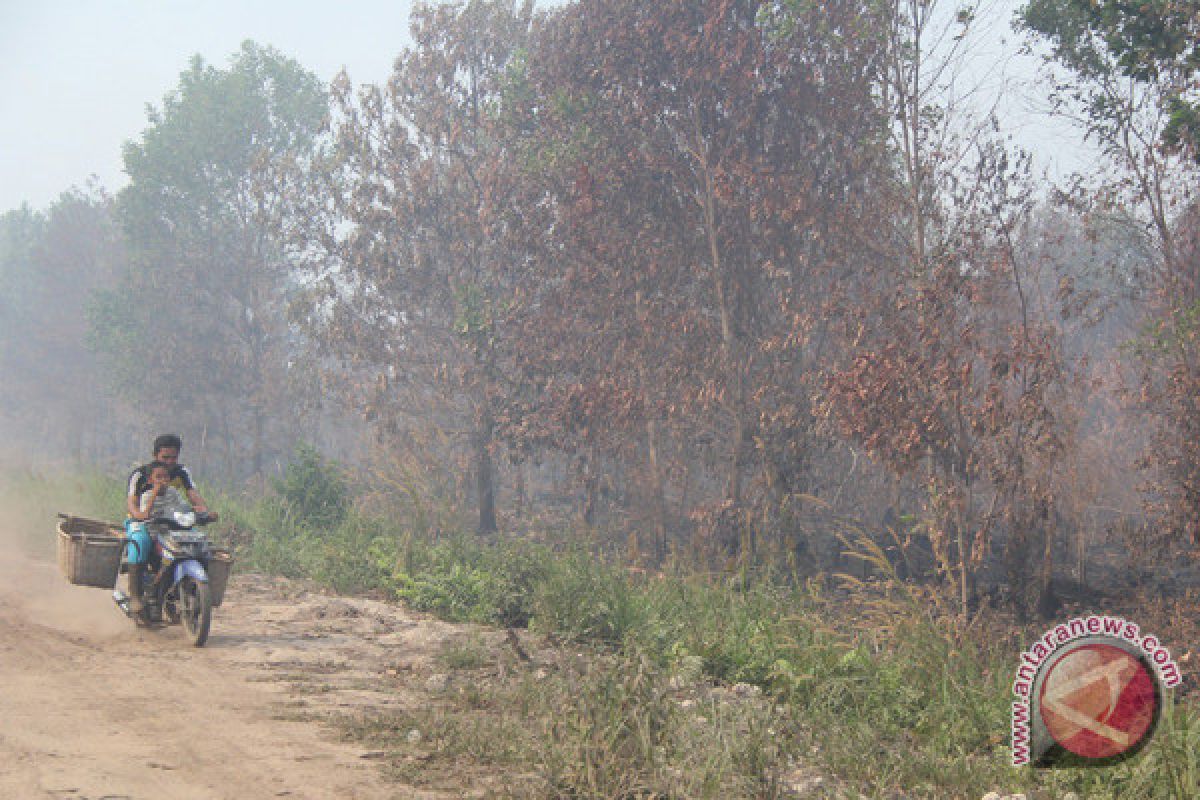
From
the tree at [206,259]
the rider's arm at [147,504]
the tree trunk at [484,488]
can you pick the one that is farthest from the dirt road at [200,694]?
the tree at [206,259]

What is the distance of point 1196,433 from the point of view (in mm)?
11398

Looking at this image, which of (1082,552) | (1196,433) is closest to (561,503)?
(1082,552)

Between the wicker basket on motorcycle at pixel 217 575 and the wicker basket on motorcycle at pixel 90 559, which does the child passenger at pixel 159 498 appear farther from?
the wicker basket on motorcycle at pixel 217 575

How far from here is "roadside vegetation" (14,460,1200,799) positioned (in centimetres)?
466

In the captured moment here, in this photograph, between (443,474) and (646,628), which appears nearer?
(646,628)

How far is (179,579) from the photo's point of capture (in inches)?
323

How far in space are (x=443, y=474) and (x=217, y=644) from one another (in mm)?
9945

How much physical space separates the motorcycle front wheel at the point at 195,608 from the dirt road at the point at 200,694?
0.48 ft

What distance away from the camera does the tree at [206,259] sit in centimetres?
3444

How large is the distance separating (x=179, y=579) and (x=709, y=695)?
495cm

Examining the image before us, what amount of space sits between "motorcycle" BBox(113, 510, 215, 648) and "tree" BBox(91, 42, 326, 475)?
85.6 feet

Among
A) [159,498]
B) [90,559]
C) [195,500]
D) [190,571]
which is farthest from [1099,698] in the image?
[90,559]

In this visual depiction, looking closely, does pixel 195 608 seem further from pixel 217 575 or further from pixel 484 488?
pixel 484 488

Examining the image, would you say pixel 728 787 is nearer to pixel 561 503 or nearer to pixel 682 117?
pixel 682 117
